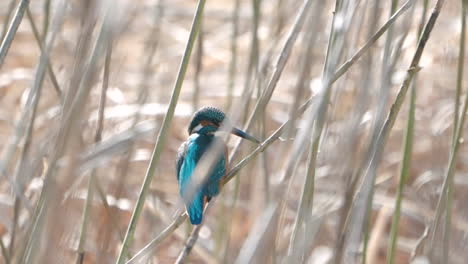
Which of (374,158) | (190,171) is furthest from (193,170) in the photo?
(374,158)

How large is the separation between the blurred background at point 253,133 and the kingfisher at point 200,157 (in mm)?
48

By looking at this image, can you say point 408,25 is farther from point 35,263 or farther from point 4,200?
point 4,200

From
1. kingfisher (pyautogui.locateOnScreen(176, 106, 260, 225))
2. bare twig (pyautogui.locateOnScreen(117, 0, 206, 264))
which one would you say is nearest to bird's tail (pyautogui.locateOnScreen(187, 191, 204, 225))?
kingfisher (pyautogui.locateOnScreen(176, 106, 260, 225))

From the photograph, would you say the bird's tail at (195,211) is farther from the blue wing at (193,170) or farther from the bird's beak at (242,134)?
the bird's beak at (242,134)

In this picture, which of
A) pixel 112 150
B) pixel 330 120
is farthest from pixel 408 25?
pixel 112 150

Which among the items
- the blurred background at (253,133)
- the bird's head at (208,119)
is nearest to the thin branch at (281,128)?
the blurred background at (253,133)

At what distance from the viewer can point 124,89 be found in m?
3.58

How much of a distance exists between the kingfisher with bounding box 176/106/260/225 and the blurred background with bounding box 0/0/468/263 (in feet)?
0.16

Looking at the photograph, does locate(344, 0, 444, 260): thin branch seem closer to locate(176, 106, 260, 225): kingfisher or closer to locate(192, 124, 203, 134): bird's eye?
locate(176, 106, 260, 225): kingfisher

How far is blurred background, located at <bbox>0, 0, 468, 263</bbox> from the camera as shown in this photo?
1.25 meters

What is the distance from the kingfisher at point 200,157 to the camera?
1656 mm

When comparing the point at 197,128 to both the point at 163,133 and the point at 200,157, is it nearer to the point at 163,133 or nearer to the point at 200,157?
the point at 200,157

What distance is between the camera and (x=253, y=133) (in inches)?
74.2

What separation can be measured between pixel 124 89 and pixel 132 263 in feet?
6.83
